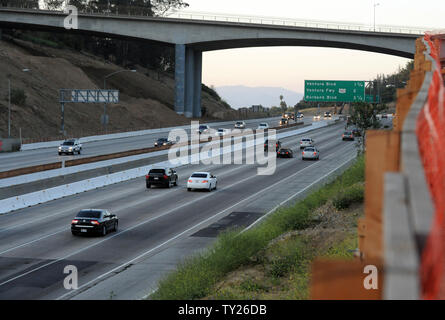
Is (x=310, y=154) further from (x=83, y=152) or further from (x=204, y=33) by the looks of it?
(x=204, y=33)

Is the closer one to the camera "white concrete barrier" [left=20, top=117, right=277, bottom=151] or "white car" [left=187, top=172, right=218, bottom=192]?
"white car" [left=187, top=172, right=218, bottom=192]

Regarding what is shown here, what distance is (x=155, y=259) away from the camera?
25500 millimetres

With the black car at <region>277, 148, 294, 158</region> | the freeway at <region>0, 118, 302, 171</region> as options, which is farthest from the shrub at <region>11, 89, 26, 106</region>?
the black car at <region>277, 148, 294, 158</region>

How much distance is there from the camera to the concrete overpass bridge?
104m

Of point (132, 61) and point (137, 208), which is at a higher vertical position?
point (132, 61)

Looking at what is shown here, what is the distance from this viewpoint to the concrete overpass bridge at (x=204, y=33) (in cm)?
10431

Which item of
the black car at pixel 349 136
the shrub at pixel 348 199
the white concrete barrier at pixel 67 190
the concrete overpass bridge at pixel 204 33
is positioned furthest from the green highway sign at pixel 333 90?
the shrub at pixel 348 199

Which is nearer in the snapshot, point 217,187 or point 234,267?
point 234,267

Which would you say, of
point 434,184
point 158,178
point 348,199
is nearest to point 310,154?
point 158,178

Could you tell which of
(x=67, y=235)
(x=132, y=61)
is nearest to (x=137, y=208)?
(x=67, y=235)

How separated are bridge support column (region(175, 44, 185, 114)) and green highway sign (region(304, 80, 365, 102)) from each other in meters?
30.1
